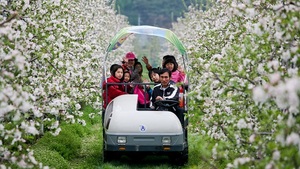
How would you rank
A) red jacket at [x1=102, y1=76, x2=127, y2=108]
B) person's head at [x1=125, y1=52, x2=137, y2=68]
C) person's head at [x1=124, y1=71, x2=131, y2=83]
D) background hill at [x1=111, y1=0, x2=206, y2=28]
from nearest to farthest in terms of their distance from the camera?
red jacket at [x1=102, y1=76, x2=127, y2=108], person's head at [x1=124, y1=71, x2=131, y2=83], person's head at [x1=125, y1=52, x2=137, y2=68], background hill at [x1=111, y1=0, x2=206, y2=28]

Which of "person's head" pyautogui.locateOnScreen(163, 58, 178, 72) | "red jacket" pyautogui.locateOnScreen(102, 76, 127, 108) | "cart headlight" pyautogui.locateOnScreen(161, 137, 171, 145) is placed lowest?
"cart headlight" pyautogui.locateOnScreen(161, 137, 171, 145)

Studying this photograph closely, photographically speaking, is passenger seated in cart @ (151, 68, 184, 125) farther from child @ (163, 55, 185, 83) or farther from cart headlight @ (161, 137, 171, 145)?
child @ (163, 55, 185, 83)

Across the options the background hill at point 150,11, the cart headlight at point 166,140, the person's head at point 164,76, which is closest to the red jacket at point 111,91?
the person's head at point 164,76

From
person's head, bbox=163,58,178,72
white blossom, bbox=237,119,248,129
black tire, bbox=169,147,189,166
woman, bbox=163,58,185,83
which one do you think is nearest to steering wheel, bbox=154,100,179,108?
black tire, bbox=169,147,189,166

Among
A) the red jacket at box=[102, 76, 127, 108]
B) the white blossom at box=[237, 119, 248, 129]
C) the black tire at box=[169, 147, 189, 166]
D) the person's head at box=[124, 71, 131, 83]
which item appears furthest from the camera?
the person's head at box=[124, 71, 131, 83]

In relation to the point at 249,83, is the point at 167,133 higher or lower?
lower

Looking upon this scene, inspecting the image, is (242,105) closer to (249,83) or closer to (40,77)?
(249,83)

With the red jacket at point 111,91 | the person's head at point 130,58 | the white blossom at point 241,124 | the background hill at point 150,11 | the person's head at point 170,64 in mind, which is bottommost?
the white blossom at point 241,124

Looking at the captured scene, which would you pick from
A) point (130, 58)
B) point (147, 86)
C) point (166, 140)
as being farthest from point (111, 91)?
point (130, 58)

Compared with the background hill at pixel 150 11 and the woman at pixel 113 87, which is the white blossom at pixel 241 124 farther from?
the background hill at pixel 150 11

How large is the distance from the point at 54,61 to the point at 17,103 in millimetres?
4196

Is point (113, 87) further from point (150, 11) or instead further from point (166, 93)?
point (150, 11)

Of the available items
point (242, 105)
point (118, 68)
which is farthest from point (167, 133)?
point (242, 105)

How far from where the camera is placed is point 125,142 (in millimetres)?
11977
